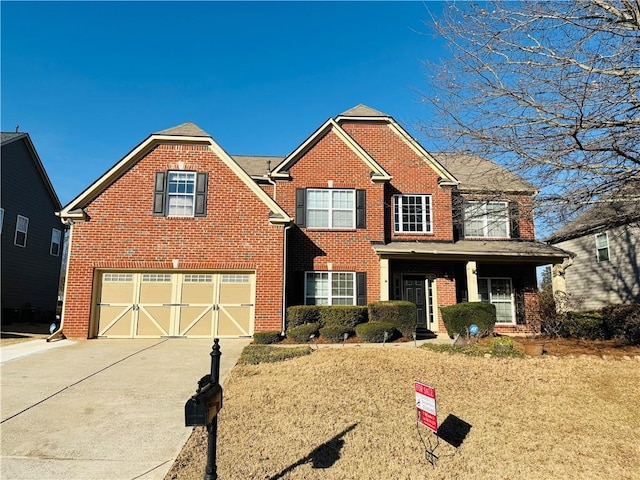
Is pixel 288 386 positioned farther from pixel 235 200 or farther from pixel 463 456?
pixel 235 200

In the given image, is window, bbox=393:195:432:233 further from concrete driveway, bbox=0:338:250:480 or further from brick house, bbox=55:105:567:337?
concrete driveway, bbox=0:338:250:480

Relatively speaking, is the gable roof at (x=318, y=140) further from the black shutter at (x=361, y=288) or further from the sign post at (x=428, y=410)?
the sign post at (x=428, y=410)

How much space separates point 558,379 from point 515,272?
9719mm

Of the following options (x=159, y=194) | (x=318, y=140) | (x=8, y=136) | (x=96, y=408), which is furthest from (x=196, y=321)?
(x=8, y=136)

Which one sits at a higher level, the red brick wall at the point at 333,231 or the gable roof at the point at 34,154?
the gable roof at the point at 34,154

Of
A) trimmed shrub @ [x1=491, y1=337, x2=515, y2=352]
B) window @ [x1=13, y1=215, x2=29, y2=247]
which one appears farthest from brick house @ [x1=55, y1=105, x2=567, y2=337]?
window @ [x1=13, y1=215, x2=29, y2=247]

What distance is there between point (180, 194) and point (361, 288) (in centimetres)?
702

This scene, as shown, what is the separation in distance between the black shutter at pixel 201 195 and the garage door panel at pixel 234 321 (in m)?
3.24

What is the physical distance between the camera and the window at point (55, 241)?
2445 centimetres

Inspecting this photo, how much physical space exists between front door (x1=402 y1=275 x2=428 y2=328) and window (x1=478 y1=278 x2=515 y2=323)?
2438 mm

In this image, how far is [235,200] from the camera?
14.3 m

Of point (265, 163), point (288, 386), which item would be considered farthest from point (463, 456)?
point (265, 163)

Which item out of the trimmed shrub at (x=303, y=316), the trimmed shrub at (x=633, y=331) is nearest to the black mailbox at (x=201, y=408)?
the trimmed shrub at (x=303, y=316)

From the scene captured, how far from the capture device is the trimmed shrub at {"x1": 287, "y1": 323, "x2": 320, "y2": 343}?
12797 mm
